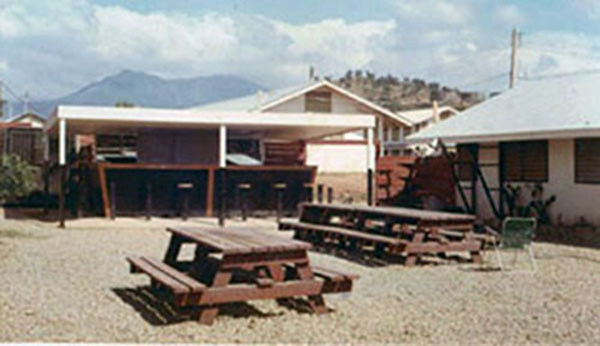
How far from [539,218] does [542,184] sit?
0.81m

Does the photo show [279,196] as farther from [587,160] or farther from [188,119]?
[587,160]

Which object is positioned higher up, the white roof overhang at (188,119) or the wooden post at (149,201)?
the white roof overhang at (188,119)

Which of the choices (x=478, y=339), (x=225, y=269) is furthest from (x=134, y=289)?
(x=478, y=339)

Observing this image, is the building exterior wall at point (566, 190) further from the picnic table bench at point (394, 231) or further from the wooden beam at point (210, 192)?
the wooden beam at point (210, 192)

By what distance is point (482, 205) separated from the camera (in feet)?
62.2

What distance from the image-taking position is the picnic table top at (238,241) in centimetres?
701

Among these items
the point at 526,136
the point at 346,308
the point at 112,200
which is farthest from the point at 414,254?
the point at 112,200

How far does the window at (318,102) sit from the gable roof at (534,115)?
40.4ft

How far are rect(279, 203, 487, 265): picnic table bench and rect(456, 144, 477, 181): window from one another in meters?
6.09

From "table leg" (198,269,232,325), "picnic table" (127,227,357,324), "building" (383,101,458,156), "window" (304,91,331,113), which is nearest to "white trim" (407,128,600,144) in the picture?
"picnic table" (127,227,357,324)

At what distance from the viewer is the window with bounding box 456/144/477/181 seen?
62.2ft

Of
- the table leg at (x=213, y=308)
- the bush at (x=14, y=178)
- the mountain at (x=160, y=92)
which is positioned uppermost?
the mountain at (x=160, y=92)

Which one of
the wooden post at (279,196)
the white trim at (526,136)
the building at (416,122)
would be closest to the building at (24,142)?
the wooden post at (279,196)

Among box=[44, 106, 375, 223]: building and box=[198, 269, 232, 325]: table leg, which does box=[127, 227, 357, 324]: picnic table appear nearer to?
box=[198, 269, 232, 325]: table leg
